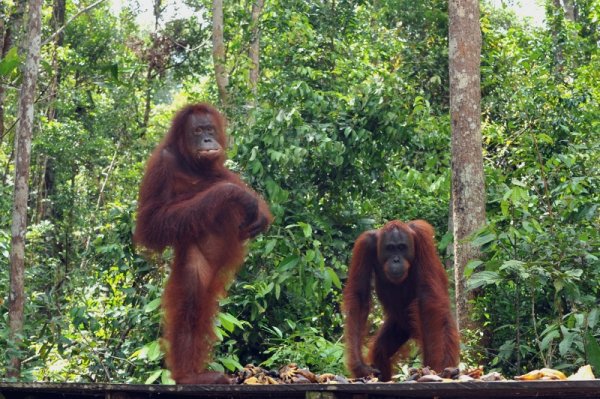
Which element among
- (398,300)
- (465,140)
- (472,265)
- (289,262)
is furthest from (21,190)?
(465,140)

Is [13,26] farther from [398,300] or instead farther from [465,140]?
[398,300]

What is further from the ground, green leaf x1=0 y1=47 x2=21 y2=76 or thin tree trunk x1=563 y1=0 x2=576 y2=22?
thin tree trunk x1=563 y1=0 x2=576 y2=22

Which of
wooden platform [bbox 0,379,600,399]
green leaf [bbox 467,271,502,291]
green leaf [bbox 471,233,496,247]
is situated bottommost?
wooden platform [bbox 0,379,600,399]

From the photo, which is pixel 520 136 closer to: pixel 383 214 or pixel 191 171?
pixel 383 214

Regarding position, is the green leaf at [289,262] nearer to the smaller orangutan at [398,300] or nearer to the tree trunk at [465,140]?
the smaller orangutan at [398,300]

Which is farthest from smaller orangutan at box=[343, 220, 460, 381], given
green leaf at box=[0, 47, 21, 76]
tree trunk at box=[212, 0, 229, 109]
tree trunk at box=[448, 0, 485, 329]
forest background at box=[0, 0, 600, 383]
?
tree trunk at box=[212, 0, 229, 109]

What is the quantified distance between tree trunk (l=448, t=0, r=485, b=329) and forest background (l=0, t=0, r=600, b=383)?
0.17 meters

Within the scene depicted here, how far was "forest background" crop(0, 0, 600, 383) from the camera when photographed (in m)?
5.25

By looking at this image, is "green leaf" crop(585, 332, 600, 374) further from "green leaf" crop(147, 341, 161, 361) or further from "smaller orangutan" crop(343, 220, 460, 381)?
"green leaf" crop(147, 341, 161, 361)

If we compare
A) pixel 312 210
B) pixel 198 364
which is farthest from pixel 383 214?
pixel 198 364

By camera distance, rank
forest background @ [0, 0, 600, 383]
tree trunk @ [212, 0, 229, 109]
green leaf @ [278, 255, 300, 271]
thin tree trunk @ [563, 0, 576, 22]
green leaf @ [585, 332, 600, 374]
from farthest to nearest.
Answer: thin tree trunk @ [563, 0, 576, 22]
tree trunk @ [212, 0, 229, 109]
green leaf @ [278, 255, 300, 271]
forest background @ [0, 0, 600, 383]
green leaf @ [585, 332, 600, 374]

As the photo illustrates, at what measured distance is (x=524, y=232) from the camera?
5.29m

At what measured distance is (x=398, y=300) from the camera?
5.05 meters

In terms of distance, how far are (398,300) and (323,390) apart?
2044mm
